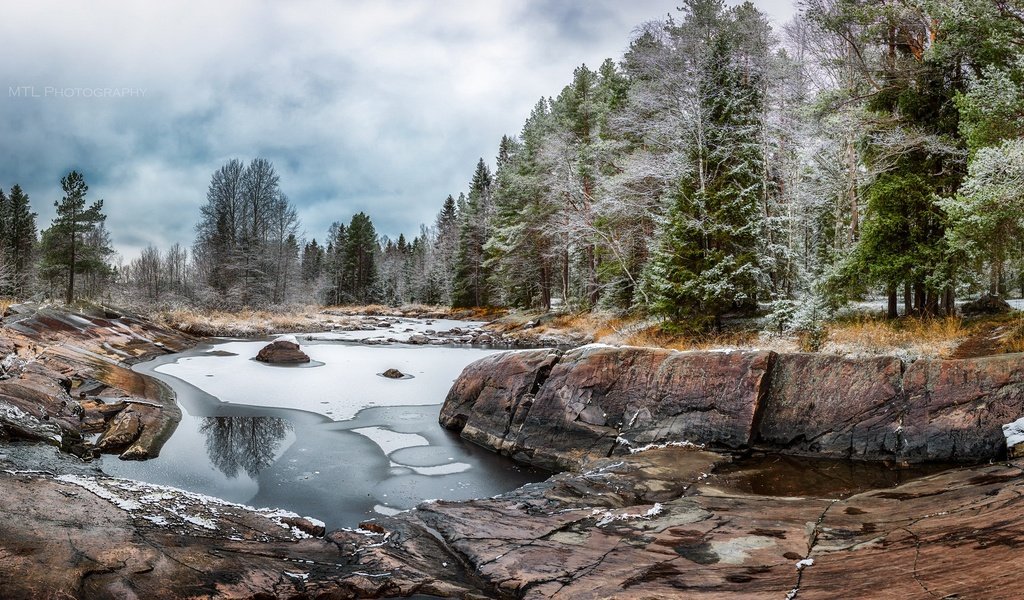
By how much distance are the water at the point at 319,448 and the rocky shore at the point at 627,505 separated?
31.1 inches

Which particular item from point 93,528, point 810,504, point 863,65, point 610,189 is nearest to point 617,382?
point 810,504

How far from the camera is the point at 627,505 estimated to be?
604cm

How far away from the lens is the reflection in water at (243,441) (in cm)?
820

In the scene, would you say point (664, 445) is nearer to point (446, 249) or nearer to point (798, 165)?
point (798, 165)

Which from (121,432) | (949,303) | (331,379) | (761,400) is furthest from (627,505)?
(331,379)

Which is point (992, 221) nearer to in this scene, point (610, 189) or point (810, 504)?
point (810, 504)

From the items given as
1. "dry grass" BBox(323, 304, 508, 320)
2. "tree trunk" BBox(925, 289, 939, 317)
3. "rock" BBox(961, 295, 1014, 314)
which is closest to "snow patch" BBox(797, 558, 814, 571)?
"tree trunk" BBox(925, 289, 939, 317)

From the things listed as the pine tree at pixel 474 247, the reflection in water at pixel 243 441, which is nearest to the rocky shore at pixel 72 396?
the reflection in water at pixel 243 441

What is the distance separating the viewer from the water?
7.12m

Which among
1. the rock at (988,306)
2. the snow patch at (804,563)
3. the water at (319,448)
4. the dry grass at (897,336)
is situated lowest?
the water at (319,448)

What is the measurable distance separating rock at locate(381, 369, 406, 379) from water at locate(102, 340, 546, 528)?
353mm

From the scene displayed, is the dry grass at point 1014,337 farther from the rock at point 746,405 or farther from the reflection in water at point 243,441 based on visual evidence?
the reflection in water at point 243,441

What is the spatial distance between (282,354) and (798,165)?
67.3 ft

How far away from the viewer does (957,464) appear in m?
6.59
